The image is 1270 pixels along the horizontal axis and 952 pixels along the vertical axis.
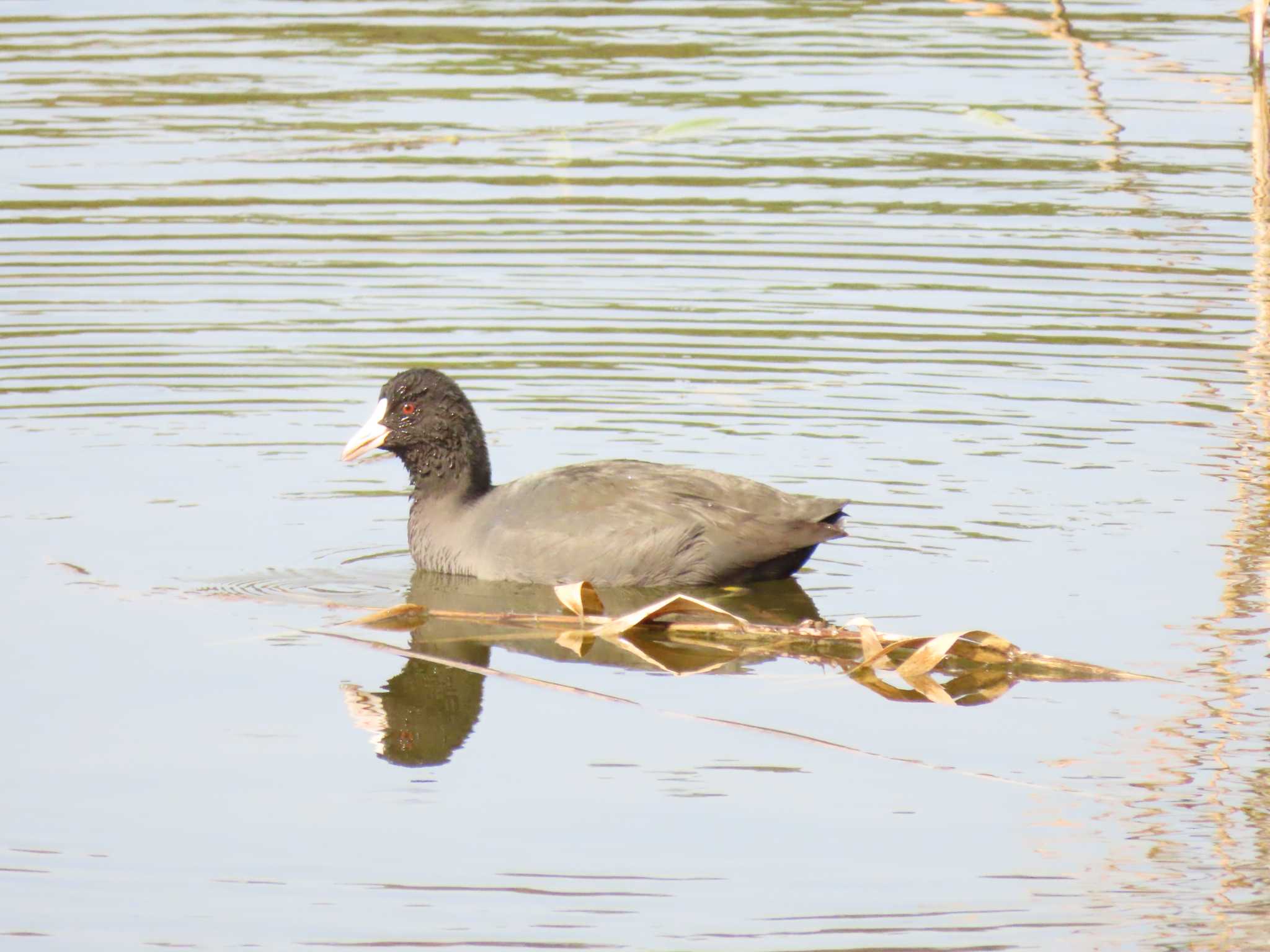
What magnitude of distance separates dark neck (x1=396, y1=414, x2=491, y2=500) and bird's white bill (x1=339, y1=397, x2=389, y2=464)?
0.13 m

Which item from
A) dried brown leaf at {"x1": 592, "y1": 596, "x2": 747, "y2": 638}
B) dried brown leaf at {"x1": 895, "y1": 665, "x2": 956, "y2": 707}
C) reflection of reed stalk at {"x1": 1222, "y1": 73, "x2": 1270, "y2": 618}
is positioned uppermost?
dried brown leaf at {"x1": 592, "y1": 596, "x2": 747, "y2": 638}

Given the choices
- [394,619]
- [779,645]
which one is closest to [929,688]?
[779,645]

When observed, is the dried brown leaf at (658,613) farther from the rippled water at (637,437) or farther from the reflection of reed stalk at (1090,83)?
the reflection of reed stalk at (1090,83)

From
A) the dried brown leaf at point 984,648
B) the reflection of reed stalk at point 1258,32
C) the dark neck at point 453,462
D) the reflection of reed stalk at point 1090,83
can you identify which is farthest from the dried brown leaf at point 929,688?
the reflection of reed stalk at point 1090,83

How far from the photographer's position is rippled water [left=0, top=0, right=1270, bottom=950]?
554 cm

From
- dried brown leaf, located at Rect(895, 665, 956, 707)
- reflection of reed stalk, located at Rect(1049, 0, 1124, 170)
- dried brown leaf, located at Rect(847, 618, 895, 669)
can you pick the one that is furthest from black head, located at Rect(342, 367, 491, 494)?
reflection of reed stalk, located at Rect(1049, 0, 1124, 170)

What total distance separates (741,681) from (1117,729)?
1202mm

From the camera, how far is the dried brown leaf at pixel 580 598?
7.61 meters

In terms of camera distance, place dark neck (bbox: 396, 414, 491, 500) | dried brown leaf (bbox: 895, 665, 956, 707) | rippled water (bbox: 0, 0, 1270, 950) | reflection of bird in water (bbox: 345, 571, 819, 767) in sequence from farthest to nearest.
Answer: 1. dark neck (bbox: 396, 414, 491, 500)
2. dried brown leaf (bbox: 895, 665, 956, 707)
3. reflection of bird in water (bbox: 345, 571, 819, 767)
4. rippled water (bbox: 0, 0, 1270, 950)

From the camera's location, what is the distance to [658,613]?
7.48 m

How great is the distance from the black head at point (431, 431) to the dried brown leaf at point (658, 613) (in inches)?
45.3

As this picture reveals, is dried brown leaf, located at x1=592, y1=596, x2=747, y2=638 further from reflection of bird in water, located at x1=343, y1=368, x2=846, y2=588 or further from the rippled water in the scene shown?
reflection of bird in water, located at x1=343, y1=368, x2=846, y2=588

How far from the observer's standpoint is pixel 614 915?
524cm

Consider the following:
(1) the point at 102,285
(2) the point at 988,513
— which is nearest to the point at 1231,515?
(2) the point at 988,513
